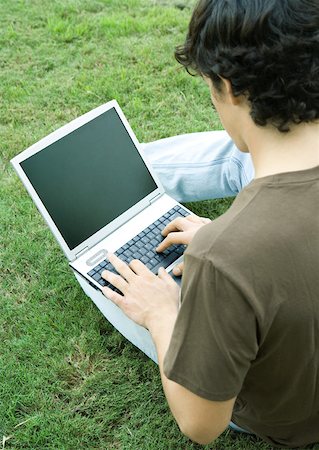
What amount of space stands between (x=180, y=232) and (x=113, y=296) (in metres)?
0.31

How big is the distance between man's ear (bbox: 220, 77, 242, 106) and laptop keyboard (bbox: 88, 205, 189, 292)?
73 centimetres

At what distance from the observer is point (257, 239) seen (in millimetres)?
1203

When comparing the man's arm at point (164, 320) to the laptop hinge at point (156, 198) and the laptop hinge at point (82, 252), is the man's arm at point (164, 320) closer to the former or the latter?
the laptop hinge at point (82, 252)

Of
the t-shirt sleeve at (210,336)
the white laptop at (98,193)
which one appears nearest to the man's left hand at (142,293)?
the white laptop at (98,193)

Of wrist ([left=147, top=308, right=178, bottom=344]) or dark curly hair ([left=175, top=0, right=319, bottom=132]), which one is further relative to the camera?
wrist ([left=147, top=308, right=178, bottom=344])

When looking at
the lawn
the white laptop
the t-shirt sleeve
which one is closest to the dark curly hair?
the t-shirt sleeve

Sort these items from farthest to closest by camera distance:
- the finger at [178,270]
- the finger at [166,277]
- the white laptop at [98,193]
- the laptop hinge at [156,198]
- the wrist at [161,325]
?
1. the laptop hinge at [156,198]
2. the white laptop at [98,193]
3. the finger at [178,270]
4. the finger at [166,277]
5. the wrist at [161,325]

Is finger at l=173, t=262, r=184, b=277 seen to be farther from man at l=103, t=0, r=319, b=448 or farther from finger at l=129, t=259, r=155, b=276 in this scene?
man at l=103, t=0, r=319, b=448

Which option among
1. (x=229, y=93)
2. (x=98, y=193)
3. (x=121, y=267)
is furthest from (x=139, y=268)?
(x=229, y=93)

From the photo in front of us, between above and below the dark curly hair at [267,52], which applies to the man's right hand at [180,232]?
below

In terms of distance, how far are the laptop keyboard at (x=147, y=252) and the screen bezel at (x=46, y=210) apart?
9cm

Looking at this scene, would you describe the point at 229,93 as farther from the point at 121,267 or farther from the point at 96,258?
the point at 96,258

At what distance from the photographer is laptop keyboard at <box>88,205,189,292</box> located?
2.05m

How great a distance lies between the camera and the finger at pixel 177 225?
2.05 meters
